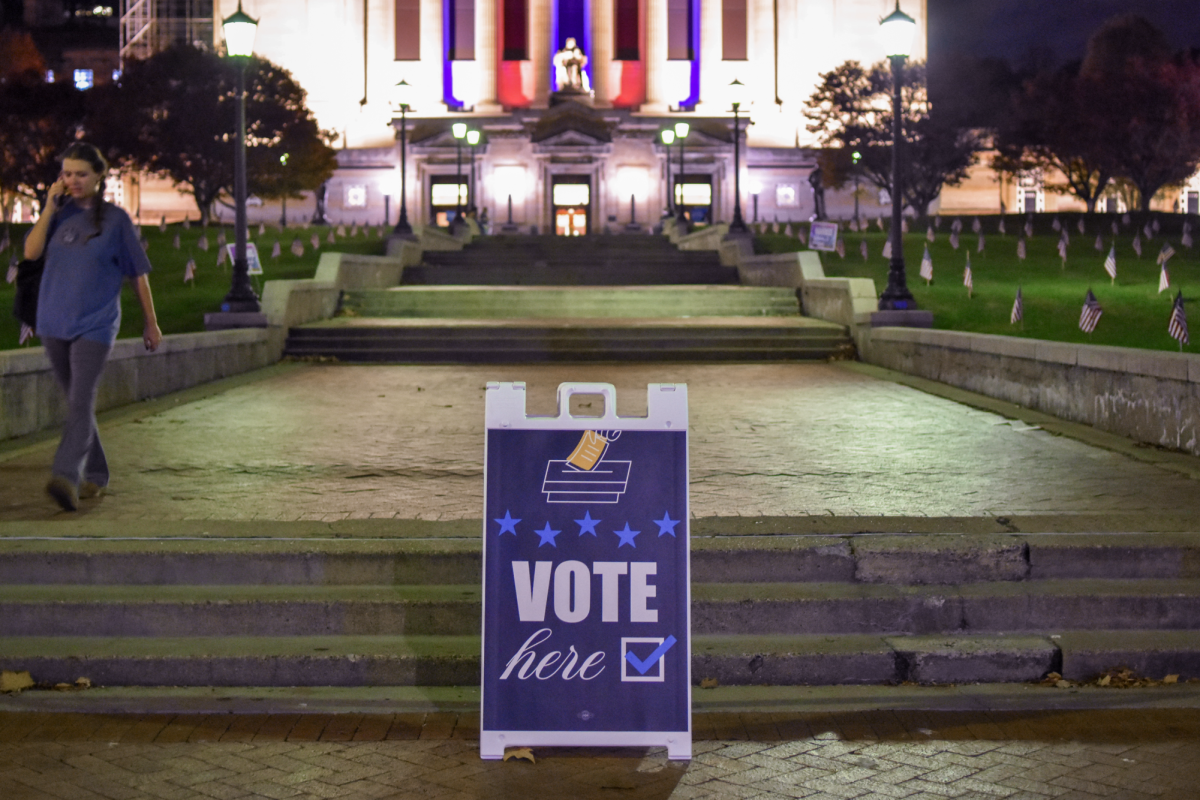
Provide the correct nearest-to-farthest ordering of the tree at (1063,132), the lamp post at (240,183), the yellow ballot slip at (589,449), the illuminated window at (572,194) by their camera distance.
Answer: the yellow ballot slip at (589,449)
the lamp post at (240,183)
the tree at (1063,132)
the illuminated window at (572,194)

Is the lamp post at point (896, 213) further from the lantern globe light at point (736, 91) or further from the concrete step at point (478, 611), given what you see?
the lantern globe light at point (736, 91)

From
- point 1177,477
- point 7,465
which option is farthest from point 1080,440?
point 7,465

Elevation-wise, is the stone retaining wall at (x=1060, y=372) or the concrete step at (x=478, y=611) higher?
the stone retaining wall at (x=1060, y=372)

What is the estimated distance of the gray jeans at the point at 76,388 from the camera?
23.3 feet

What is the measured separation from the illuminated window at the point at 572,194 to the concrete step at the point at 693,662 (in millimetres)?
62298

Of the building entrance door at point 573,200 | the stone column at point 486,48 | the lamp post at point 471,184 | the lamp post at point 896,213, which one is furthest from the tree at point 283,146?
the lamp post at point 896,213

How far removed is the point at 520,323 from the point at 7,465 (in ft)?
41.7

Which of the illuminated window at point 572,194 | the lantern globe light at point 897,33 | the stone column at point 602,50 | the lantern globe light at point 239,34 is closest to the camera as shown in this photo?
the lantern globe light at point 239,34

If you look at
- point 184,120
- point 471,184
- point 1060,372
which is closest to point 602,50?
point 471,184

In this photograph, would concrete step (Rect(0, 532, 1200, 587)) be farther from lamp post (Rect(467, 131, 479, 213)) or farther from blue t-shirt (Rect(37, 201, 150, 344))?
lamp post (Rect(467, 131, 479, 213))

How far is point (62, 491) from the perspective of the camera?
7.13m

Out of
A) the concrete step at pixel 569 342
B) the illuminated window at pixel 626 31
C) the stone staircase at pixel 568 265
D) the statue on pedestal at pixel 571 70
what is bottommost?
the concrete step at pixel 569 342

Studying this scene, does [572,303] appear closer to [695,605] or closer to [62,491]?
[62,491]

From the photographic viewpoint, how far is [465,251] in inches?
1346
